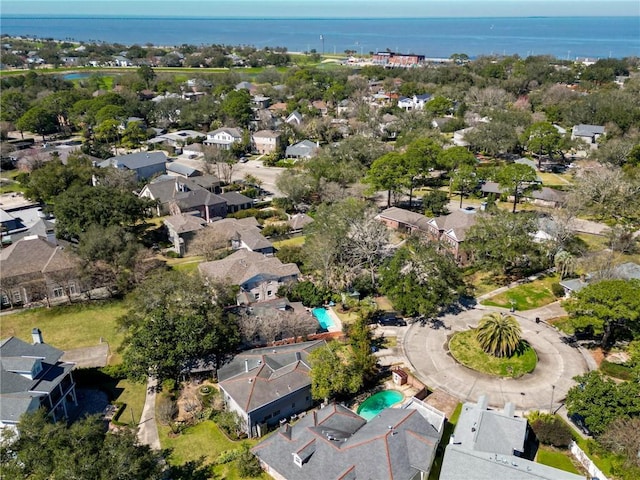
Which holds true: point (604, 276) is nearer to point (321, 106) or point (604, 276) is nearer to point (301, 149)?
point (301, 149)

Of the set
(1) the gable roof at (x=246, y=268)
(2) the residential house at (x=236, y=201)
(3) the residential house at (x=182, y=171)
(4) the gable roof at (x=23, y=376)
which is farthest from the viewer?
(3) the residential house at (x=182, y=171)

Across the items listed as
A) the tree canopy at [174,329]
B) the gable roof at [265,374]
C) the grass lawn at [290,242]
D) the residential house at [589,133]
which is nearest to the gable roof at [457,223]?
the grass lawn at [290,242]

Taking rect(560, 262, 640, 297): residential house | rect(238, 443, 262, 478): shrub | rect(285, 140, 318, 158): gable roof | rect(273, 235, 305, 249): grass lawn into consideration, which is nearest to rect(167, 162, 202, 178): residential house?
rect(285, 140, 318, 158): gable roof

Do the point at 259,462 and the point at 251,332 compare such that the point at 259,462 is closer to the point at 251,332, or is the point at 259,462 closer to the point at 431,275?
the point at 251,332

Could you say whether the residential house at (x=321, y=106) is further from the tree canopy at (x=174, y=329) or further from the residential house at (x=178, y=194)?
the tree canopy at (x=174, y=329)

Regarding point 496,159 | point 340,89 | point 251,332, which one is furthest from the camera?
point 340,89

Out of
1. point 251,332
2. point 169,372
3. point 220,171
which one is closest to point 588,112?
point 220,171

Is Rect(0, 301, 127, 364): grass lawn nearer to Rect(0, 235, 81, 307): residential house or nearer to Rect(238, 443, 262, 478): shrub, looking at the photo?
Rect(0, 235, 81, 307): residential house
